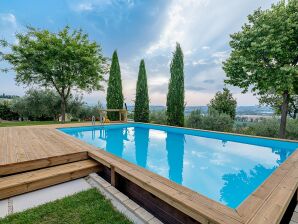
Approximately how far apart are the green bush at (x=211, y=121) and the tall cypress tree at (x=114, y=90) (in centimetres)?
541

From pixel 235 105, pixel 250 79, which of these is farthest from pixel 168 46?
pixel 235 105

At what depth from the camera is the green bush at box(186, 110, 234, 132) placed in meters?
9.73

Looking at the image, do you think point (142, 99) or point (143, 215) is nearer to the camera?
point (143, 215)

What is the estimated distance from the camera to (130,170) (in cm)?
278

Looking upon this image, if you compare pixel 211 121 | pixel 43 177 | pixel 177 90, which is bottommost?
pixel 43 177

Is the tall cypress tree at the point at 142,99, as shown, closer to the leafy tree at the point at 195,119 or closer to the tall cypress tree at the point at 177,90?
the tall cypress tree at the point at 177,90

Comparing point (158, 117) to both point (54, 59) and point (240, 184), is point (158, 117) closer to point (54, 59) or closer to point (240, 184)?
point (54, 59)

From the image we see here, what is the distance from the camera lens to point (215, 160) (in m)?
5.21

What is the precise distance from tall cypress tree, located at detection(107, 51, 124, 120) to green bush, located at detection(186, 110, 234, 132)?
541cm

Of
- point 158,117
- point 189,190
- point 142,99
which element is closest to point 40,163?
point 189,190

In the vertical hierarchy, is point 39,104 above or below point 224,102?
below

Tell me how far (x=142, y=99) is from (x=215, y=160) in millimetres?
8370

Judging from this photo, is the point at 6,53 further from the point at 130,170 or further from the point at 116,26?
the point at 130,170

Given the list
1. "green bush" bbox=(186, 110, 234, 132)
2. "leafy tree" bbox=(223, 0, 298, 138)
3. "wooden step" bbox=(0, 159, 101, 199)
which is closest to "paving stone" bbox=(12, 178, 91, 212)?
"wooden step" bbox=(0, 159, 101, 199)
